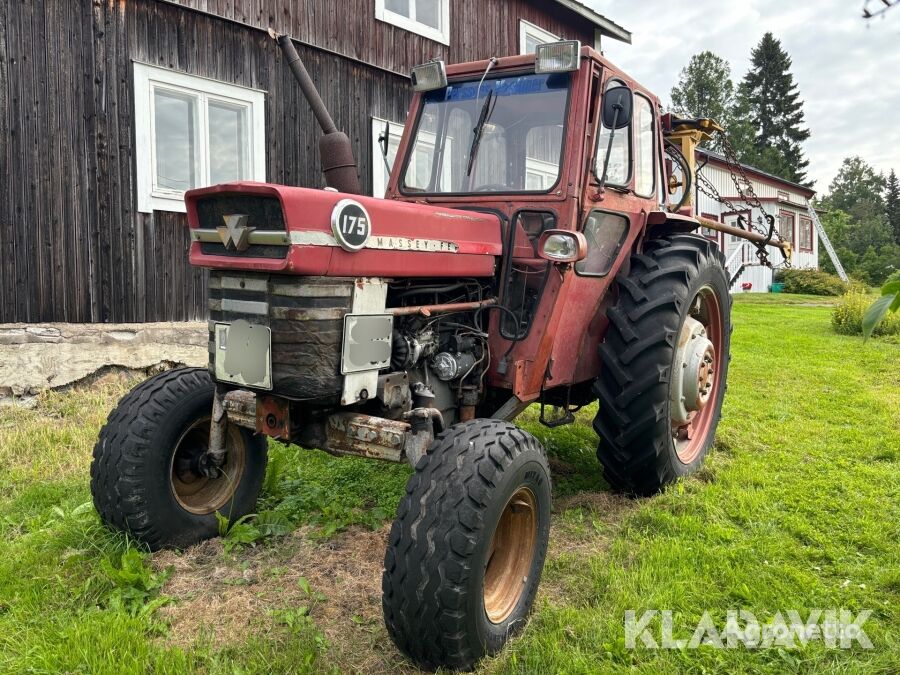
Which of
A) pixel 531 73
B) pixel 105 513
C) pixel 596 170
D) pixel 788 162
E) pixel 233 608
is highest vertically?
pixel 788 162

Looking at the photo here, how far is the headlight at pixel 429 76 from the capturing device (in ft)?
12.5

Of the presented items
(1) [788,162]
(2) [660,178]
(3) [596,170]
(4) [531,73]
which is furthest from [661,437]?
(1) [788,162]

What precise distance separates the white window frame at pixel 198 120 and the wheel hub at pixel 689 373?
4.82 meters

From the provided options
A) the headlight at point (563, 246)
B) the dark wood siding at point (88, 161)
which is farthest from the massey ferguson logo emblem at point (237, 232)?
the dark wood siding at point (88, 161)

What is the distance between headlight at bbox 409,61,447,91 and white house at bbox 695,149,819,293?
622 inches

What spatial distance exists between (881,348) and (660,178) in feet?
22.4

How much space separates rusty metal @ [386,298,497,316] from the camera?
2.88 m

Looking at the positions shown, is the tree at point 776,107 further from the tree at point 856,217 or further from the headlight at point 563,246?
the headlight at point 563,246

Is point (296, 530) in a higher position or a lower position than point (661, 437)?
lower

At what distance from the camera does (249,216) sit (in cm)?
260

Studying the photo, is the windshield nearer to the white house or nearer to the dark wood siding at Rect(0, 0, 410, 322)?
the dark wood siding at Rect(0, 0, 410, 322)

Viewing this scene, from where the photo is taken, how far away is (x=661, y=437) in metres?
3.61

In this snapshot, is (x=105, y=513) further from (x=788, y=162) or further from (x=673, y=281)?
(x=788, y=162)

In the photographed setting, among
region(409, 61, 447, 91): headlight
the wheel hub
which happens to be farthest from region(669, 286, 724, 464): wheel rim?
region(409, 61, 447, 91): headlight
